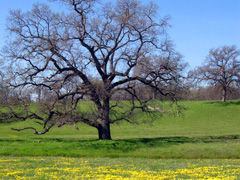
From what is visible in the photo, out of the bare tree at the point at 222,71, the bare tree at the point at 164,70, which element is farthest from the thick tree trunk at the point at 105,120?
the bare tree at the point at 222,71

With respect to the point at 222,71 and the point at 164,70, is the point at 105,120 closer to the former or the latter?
the point at 164,70

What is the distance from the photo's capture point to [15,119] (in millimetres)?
26156

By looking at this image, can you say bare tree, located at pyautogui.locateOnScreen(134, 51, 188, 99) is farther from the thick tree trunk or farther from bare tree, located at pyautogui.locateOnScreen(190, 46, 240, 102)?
bare tree, located at pyautogui.locateOnScreen(190, 46, 240, 102)

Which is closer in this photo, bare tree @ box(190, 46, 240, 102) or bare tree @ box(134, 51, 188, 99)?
bare tree @ box(134, 51, 188, 99)

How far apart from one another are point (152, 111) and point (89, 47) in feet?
26.3

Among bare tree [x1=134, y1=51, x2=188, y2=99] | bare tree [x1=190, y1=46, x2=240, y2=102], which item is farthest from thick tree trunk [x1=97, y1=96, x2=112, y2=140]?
bare tree [x1=190, y1=46, x2=240, y2=102]

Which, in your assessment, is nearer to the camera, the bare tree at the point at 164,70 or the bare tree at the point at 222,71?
the bare tree at the point at 164,70

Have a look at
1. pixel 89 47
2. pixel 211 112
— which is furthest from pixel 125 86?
pixel 211 112

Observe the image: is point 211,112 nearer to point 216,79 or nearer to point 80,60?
point 216,79

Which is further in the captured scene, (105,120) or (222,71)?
(222,71)

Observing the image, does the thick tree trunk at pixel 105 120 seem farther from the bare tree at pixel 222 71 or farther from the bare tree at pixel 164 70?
the bare tree at pixel 222 71

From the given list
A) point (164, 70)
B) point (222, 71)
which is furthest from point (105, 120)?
point (222, 71)

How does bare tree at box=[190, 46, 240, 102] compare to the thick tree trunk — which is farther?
bare tree at box=[190, 46, 240, 102]

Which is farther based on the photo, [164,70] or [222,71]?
[222,71]
